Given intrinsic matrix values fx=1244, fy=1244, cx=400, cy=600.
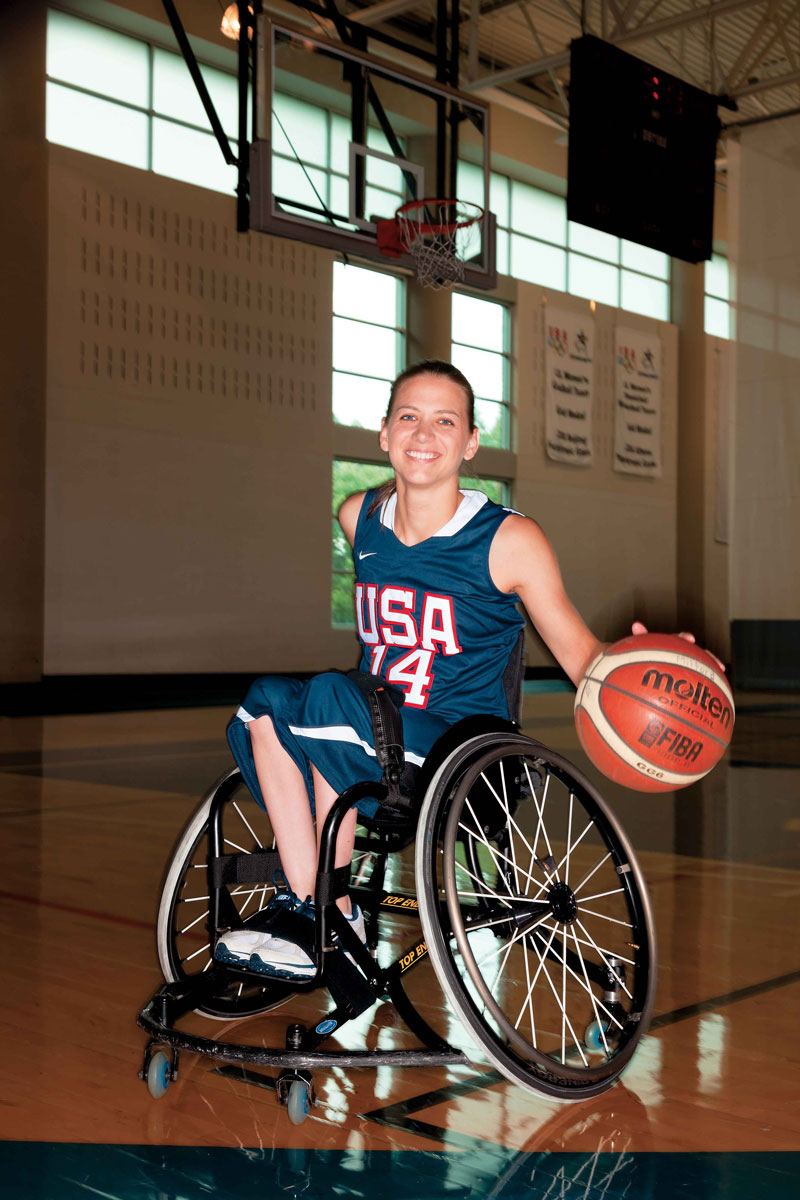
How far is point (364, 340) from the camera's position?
13320 mm

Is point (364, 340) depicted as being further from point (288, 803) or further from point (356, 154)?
point (288, 803)

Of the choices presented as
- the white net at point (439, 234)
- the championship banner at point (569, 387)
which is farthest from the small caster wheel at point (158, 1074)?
the championship banner at point (569, 387)

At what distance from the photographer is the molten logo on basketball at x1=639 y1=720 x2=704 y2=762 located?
6.23ft

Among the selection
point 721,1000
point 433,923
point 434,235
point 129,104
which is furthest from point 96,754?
point 129,104

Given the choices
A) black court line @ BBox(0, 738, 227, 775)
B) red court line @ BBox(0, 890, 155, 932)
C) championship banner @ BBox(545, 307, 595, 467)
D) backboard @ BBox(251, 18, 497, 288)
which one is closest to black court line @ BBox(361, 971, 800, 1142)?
red court line @ BBox(0, 890, 155, 932)

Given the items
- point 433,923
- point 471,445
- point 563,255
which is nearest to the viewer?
point 433,923

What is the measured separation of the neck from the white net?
5797mm

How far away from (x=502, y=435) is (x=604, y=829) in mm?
13206

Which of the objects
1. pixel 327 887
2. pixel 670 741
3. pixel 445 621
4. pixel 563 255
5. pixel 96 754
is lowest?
pixel 96 754

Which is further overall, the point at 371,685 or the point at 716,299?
the point at 716,299

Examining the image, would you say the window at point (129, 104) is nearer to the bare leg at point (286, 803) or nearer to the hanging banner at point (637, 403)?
the hanging banner at point (637, 403)

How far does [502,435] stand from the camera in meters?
14.8

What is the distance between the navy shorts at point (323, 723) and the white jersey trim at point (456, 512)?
1.19 ft

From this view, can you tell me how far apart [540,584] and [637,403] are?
14.9m
